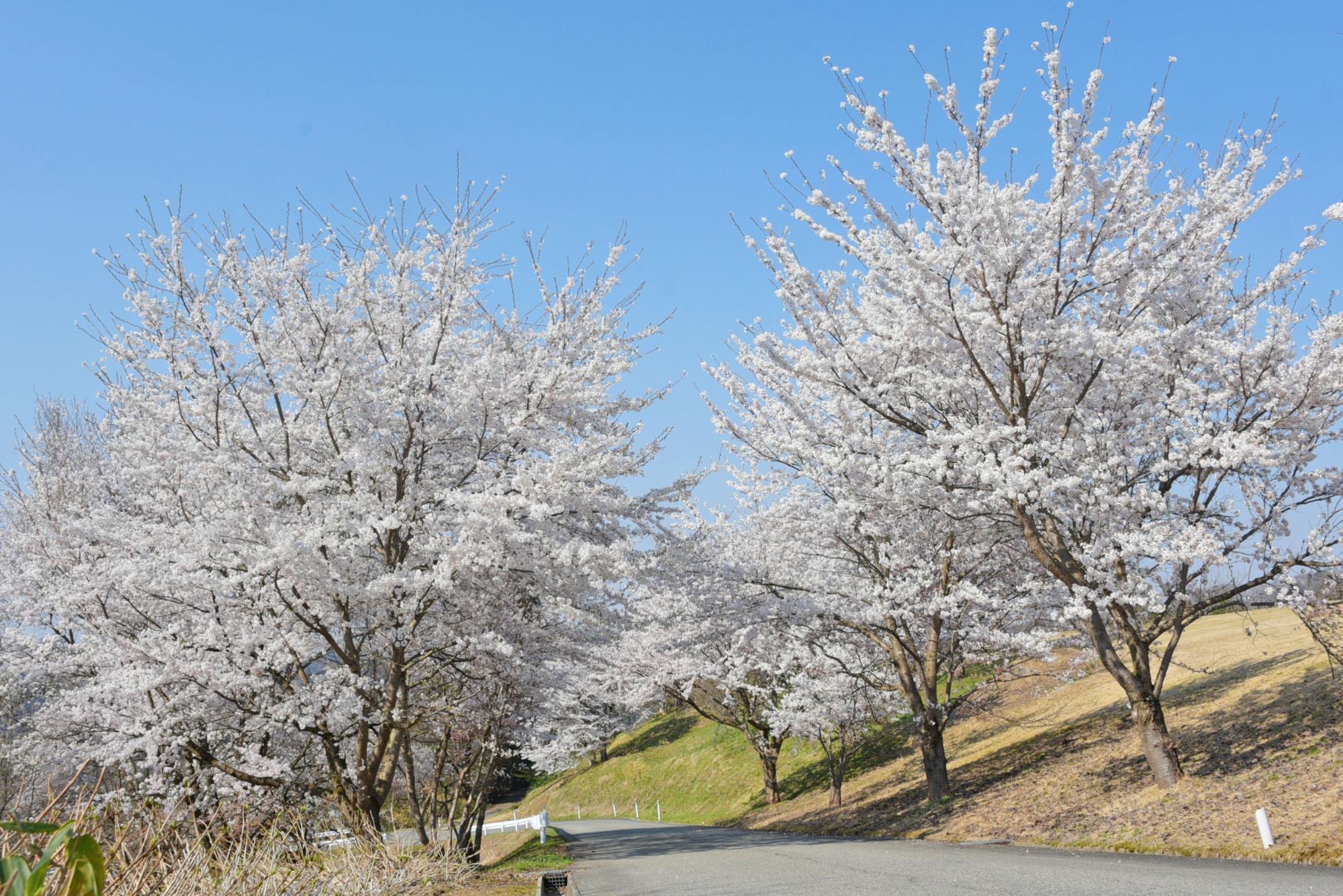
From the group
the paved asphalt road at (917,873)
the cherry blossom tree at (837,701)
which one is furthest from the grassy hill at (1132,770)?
the cherry blossom tree at (837,701)

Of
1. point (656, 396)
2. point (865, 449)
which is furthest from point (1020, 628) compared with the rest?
point (656, 396)

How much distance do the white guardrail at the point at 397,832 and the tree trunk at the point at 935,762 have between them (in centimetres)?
919

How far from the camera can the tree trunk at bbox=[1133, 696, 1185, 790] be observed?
1145 cm

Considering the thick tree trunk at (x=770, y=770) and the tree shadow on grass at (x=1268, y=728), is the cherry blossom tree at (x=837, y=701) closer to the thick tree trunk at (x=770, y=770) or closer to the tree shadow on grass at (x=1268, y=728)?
the thick tree trunk at (x=770, y=770)

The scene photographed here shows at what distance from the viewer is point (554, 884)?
12.0m

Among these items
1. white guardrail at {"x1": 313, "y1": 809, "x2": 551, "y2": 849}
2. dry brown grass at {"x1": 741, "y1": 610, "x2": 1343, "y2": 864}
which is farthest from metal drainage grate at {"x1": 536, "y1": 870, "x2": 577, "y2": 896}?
dry brown grass at {"x1": 741, "y1": 610, "x2": 1343, "y2": 864}

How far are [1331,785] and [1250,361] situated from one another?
15.7ft

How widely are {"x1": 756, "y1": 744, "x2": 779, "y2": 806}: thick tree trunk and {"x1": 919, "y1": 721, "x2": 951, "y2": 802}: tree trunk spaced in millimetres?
9275

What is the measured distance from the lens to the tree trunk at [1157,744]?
451 inches

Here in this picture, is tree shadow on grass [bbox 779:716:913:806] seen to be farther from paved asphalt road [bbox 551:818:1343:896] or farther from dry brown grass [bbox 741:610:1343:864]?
paved asphalt road [bbox 551:818:1343:896]

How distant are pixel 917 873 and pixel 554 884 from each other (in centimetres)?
480

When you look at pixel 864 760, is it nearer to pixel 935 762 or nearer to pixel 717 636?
pixel 935 762

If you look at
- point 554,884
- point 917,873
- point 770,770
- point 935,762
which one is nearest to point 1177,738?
point 935,762

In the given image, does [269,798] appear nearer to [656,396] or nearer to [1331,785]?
[656,396]
